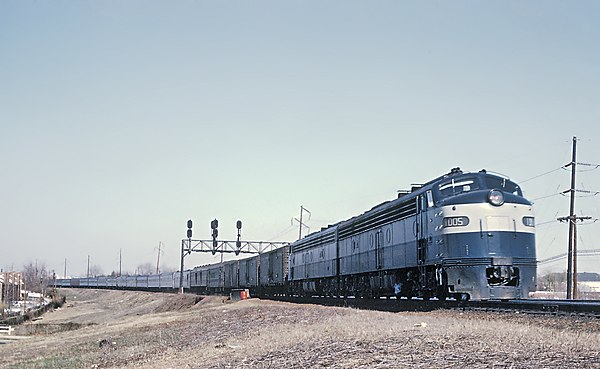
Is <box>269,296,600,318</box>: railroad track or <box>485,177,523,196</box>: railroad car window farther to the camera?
<box>485,177,523,196</box>: railroad car window

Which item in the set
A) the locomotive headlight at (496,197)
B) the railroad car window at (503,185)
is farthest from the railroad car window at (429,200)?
the locomotive headlight at (496,197)

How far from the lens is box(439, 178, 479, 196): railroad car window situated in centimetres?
2417

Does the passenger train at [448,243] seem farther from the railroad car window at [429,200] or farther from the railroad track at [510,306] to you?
the railroad track at [510,306]

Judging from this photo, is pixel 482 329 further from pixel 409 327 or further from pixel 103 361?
pixel 103 361

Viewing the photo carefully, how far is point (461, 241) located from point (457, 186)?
7.36 ft

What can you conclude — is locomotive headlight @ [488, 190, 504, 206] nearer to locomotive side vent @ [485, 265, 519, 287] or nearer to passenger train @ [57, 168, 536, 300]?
passenger train @ [57, 168, 536, 300]

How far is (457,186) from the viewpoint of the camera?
24.3 metres

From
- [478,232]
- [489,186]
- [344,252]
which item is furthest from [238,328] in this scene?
[344,252]

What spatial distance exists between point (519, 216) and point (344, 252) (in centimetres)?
1557

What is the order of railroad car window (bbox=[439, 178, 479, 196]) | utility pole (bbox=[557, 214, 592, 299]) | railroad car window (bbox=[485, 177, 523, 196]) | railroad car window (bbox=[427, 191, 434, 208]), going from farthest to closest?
utility pole (bbox=[557, 214, 592, 299]) < railroad car window (bbox=[427, 191, 434, 208]) < railroad car window (bbox=[485, 177, 523, 196]) < railroad car window (bbox=[439, 178, 479, 196])

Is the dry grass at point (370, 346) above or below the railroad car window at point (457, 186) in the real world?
below

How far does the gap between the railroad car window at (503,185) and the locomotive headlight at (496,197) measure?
671mm

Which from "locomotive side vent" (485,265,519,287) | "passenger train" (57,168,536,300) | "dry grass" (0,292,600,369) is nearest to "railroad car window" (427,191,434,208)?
"passenger train" (57,168,536,300)

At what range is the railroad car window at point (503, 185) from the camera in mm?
24361
